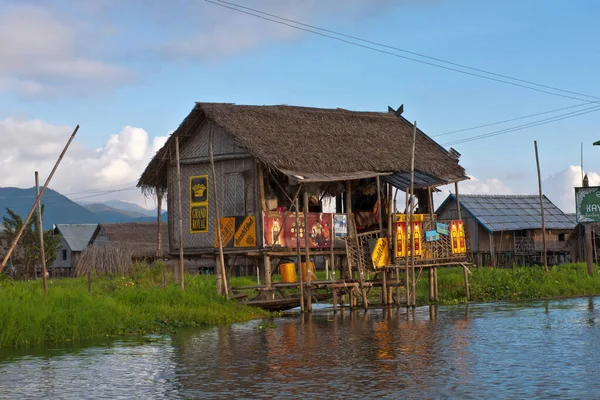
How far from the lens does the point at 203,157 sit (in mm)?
24500

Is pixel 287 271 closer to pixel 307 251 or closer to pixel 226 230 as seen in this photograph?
pixel 226 230

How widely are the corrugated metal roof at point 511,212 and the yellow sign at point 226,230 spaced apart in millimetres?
25239

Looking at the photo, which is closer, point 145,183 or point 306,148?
point 306,148

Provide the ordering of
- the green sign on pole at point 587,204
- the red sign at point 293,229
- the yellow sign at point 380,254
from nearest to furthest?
the red sign at point 293,229
the yellow sign at point 380,254
the green sign on pole at point 587,204

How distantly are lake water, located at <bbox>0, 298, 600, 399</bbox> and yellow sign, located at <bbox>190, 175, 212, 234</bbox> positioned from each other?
5276mm

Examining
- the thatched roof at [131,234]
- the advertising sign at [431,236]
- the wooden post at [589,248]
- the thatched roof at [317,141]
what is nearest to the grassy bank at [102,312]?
the thatched roof at [317,141]

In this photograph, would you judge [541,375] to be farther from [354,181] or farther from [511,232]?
[511,232]

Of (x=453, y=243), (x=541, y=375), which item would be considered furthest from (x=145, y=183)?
(x=541, y=375)

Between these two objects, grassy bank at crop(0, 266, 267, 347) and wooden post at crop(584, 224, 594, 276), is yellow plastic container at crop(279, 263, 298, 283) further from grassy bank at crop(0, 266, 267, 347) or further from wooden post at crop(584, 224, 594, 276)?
wooden post at crop(584, 224, 594, 276)

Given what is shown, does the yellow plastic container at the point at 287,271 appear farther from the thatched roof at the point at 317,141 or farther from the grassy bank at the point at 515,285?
the grassy bank at the point at 515,285

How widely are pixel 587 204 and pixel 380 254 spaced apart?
32.7 ft

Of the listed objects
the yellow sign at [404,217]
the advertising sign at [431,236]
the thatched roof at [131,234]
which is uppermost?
the thatched roof at [131,234]

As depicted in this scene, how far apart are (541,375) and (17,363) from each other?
8.14m

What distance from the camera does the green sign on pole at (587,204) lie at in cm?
2972
